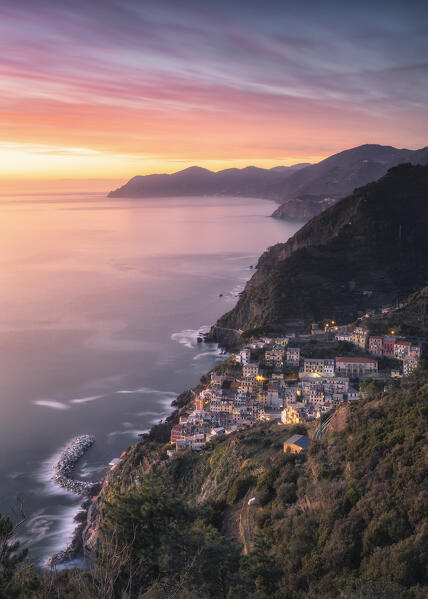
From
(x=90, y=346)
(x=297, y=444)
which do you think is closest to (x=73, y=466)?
(x=297, y=444)

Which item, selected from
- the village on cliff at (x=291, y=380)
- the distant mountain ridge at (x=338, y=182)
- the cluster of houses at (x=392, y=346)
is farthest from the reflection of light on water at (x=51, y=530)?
the distant mountain ridge at (x=338, y=182)

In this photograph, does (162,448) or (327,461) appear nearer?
(327,461)

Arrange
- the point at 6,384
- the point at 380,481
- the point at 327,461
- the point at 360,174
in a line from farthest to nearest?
the point at 360,174 → the point at 6,384 → the point at 327,461 → the point at 380,481

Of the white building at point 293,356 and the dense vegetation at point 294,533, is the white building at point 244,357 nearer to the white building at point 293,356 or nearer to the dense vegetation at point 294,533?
the white building at point 293,356

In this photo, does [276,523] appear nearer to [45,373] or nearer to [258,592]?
[258,592]

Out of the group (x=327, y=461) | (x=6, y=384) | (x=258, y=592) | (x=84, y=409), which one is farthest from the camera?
(x=6, y=384)

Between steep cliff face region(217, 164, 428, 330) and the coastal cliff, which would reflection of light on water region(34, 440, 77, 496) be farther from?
steep cliff face region(217, 164, 428, 330)

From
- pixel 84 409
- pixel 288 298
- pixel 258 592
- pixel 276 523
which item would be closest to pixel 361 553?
pixel 258 592
